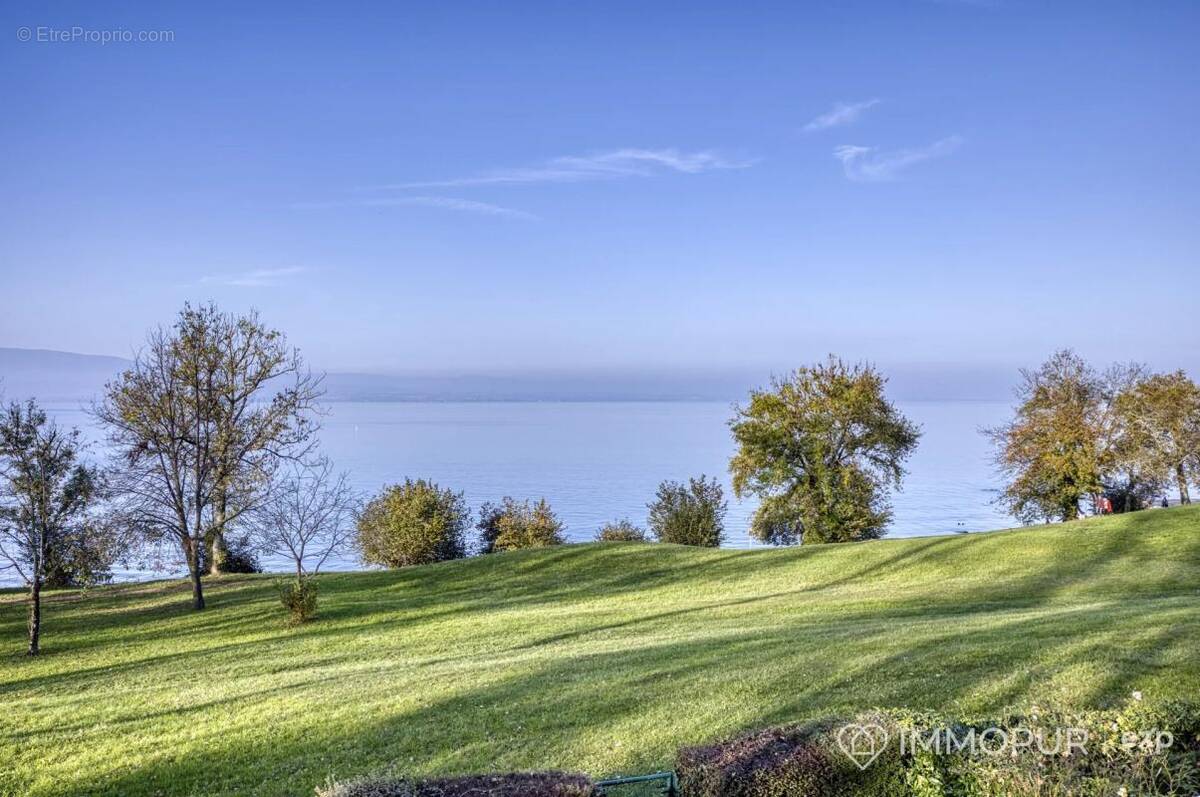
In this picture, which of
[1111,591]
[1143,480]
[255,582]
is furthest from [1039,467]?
[255,582]

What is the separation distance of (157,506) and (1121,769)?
83.9 feet

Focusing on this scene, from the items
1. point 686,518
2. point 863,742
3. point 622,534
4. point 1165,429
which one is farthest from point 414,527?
point 863,742

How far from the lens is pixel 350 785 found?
500cm

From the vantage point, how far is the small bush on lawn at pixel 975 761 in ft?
16.6

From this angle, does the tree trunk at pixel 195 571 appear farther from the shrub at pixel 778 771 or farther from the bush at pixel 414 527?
the bush at pixel 414 527

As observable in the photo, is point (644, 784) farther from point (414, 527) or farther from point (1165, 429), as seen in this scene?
point (1165, 429)

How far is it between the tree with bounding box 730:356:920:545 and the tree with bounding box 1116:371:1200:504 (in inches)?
434

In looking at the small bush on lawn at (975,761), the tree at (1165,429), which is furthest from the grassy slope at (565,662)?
the tree at (1165,429)

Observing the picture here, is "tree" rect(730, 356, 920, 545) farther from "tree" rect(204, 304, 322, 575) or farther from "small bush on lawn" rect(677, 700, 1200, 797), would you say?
"small bush on lawn" rect(677, 700, 1200, 797)

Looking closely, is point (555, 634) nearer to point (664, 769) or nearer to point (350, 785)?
point (664, 769)

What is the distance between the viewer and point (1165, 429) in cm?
3878

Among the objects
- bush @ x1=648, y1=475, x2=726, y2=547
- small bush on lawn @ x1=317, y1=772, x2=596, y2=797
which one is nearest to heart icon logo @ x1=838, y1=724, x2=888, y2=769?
small bush on lawn @ x1=317, y1=772, x2=596, y2=797

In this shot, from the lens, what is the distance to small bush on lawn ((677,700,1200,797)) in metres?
5.07

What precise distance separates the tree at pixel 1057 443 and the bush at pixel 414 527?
1238 inches
